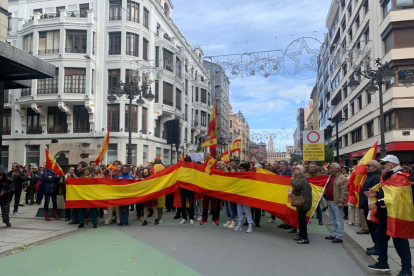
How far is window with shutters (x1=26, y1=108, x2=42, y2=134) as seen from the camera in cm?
3216

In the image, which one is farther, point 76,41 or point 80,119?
point 80,119

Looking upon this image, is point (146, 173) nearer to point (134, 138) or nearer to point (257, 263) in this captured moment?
point (257, 263)

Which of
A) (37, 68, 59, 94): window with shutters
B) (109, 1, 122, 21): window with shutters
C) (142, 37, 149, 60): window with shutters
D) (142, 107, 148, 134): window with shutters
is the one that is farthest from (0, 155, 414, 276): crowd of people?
(109, 1, 122, 21): window with shutters

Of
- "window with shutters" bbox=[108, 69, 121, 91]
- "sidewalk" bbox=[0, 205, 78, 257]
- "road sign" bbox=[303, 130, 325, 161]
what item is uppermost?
"window with shutters" bbox=[108, 69, 121, 91]

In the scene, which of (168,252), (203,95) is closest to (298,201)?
(168,252)

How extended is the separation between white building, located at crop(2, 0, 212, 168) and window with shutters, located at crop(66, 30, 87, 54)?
0.08 meters

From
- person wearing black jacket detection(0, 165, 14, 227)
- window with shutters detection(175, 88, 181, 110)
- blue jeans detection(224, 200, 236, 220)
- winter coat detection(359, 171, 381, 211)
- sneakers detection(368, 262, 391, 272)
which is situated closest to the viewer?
sneakers detection(368, 262, 391, 272)

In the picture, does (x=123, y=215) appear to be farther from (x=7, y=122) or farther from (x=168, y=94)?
(x=7, y=122)

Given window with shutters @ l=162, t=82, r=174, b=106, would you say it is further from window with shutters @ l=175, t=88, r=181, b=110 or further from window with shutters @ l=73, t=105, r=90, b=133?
window with shutters @ l=73, t=105, r=90, b=133

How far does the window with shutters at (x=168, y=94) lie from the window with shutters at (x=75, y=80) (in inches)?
329

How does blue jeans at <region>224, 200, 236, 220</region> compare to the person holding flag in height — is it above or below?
below

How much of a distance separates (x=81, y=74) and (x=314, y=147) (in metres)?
22.2

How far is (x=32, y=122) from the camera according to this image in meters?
32.3

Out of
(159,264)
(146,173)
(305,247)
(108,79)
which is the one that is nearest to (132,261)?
(159,264)
